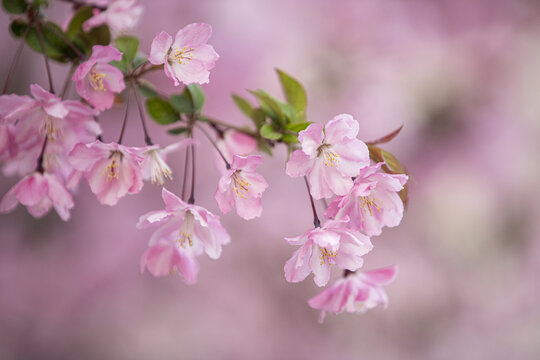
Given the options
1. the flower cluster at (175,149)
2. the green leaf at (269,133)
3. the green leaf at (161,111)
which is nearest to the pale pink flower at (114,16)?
the flower cluster at (175,149)

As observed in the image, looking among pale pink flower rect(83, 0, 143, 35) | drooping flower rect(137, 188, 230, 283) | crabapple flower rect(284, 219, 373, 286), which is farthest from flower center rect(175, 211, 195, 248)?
pale pink flower rect(83, 0, 143, 35)

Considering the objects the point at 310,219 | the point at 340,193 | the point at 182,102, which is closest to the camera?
the point at 340,193

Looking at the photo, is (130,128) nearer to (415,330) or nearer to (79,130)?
(79,130)

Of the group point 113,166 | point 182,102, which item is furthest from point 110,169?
point 182,102

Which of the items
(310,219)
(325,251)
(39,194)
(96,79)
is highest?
(310,219)

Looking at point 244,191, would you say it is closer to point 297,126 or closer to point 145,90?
point 297,126

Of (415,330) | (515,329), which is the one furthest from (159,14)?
(515,329)

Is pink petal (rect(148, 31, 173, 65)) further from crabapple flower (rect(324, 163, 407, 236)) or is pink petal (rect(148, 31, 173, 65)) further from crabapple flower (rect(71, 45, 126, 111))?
crabapple flower (rect(324, 163, 407, 236))

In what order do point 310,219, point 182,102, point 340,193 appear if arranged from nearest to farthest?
point 340,193 < point 182,102 < point 310,219
